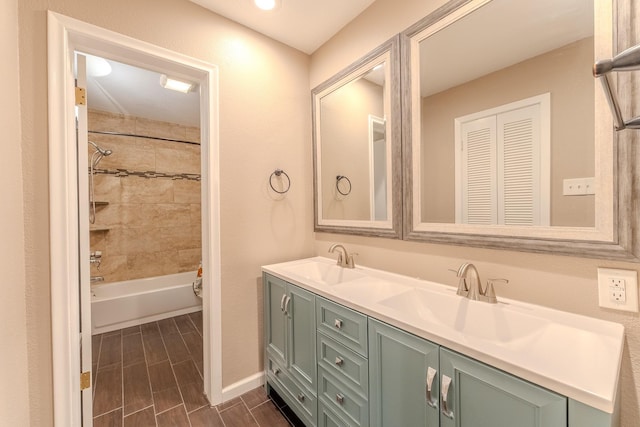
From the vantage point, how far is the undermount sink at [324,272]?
171 cm

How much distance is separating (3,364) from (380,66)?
88.1 inches

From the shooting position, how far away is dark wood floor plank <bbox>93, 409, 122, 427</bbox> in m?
1.55

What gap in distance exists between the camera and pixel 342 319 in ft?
3.95

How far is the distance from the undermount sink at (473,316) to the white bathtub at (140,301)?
279cm

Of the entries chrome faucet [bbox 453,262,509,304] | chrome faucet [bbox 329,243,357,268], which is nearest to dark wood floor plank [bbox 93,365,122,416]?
chrome faucet [bbox 329,243,357,268]

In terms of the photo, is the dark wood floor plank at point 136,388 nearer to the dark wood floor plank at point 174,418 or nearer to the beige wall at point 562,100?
the dark wood floor plank at point 174,418

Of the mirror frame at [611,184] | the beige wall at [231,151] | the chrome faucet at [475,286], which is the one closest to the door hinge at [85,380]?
the beige wall at [231,151]

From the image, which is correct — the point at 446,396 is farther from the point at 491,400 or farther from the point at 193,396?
the point at 193,396

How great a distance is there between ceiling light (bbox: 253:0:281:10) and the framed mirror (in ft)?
1.88

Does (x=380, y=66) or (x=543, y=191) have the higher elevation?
(x=380, y=66)

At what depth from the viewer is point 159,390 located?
1.83m

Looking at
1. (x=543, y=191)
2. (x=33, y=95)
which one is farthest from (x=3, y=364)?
(x=543, y=191)

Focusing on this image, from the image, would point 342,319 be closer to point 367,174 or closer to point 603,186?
point 367,174

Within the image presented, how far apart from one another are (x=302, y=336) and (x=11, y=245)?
1.34m
